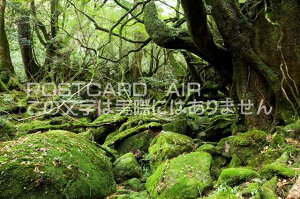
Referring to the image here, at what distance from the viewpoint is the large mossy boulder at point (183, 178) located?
158 inches

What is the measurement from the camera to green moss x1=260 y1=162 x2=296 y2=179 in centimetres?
335

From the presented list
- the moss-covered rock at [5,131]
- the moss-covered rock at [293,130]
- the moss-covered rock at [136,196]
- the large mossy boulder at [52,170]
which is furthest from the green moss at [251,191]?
the moss-covered rock at [5,131]

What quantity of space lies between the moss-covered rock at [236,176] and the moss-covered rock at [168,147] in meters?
1.94

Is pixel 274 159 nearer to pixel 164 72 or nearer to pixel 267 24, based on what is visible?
pixel 267 24

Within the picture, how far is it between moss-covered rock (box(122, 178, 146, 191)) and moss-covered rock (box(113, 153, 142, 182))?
0.22m

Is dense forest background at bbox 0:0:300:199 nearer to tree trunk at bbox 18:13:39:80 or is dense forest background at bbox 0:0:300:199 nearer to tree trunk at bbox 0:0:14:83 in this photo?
tree trunk at bbox 0:0:14:83

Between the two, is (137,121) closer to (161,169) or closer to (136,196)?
(161,169)

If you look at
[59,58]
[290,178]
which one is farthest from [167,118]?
[59,58]

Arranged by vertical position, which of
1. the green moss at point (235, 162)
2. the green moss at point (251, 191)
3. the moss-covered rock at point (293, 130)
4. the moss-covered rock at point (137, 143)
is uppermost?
the moss-covered rock at point (293, 130)

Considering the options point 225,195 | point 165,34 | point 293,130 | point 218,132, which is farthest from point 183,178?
point 165,34

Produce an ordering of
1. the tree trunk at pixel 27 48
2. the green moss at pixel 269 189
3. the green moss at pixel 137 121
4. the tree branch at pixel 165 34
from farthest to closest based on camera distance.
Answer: the tree trunk at pixel 27 48 < the green moss at pixel 137 121 < the tree branch at pixel 165 34 < the green moss at pixel 269 189

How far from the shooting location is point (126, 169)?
229 inches

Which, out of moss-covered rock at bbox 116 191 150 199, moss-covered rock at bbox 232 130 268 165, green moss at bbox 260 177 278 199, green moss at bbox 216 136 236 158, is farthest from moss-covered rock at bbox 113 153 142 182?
green moss at bbox 260 177 278 199

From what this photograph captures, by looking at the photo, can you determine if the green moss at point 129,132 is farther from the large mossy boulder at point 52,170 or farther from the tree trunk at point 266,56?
the tree trunk at point 266,56
